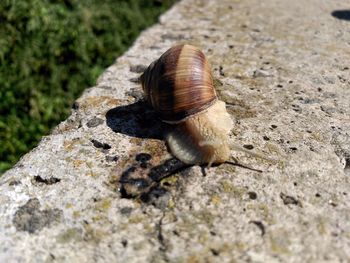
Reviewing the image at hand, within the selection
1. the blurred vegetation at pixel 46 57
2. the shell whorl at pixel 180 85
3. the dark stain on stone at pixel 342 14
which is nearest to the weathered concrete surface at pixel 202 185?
the shell whorl at pixel 180 85

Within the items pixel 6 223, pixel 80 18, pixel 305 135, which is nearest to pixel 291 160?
pixel 305 135

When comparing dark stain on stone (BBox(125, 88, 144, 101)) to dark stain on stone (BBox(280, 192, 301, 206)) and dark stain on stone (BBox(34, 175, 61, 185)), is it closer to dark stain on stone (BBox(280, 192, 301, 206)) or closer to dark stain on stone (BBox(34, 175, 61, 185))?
dark stain on stone (BBox(34, 175, 61, 185))

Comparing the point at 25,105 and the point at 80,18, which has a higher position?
the point at 80,18

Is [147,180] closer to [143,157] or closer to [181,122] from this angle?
[143,157]

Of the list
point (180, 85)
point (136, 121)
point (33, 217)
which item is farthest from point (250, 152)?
point (33, 217)

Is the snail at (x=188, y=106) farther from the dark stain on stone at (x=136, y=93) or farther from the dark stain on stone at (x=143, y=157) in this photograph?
the dark stain on stone at (x=136, y=93)

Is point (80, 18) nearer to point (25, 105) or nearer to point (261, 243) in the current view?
point (25, 105)

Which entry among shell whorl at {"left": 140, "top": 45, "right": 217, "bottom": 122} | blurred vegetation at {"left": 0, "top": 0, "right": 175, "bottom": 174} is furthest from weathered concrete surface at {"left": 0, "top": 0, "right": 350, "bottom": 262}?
blurred vegetation at {"left": 0, "top": 0, "right": 175, "bottom": 174}
